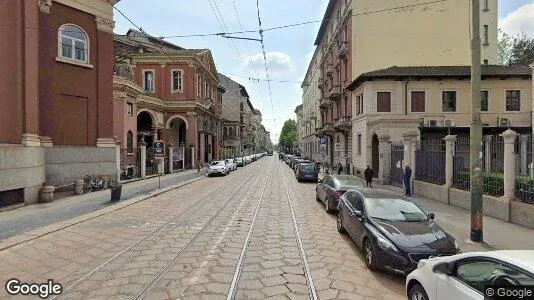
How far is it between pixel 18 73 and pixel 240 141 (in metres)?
69.7

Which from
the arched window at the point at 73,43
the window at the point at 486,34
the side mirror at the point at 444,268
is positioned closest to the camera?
the side mirror at the point at 444,268

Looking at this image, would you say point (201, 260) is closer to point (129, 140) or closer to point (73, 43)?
point (73, 43)

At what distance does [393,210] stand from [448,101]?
23563 millimetres

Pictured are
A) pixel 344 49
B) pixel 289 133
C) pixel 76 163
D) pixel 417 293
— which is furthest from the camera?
pixel 289 133

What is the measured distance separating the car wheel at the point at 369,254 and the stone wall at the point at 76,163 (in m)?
16.0

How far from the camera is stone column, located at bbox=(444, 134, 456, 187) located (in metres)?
15.3

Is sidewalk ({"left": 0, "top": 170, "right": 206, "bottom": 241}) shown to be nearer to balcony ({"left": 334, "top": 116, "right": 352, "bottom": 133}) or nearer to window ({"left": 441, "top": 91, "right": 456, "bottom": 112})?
balcony ({"left": 334, "top": 116, "right": 352, "bottom": 133})

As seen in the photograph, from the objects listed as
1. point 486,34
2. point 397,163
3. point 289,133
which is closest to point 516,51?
point 486,34

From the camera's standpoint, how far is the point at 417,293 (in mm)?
5078

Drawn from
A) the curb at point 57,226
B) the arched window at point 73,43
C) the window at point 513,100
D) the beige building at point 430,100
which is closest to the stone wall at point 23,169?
the curb at point 57,226

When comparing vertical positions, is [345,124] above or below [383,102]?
below

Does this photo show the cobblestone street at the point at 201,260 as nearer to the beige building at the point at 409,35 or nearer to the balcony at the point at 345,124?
the balcony at the point at 345,124

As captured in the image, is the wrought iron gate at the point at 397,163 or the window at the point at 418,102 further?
the window at the point at 418,102

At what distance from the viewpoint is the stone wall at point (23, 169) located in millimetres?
13375
